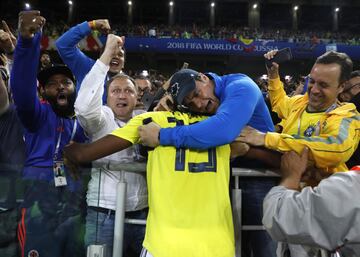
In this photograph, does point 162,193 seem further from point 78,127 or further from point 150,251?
point 78,127

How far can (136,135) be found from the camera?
1875 millimetres

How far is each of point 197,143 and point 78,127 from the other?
40.0 inches

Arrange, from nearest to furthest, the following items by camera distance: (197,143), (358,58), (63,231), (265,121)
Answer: (197,143)
(63,231)
(265,121)
(358,58)

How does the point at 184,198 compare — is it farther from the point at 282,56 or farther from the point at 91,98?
the point at 282,56

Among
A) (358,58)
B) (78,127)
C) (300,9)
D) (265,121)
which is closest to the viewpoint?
(265,121)

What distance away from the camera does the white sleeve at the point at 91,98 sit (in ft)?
6.73

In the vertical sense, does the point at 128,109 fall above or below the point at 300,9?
below

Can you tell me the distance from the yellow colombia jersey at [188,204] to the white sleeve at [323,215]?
31 cm

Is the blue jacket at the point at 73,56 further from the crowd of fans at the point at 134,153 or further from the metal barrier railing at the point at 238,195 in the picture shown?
the metal barrier railing at the point at 238,195

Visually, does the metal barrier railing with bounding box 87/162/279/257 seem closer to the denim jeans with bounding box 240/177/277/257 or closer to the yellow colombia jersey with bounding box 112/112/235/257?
the denim jeans with bounding box 240/177/277/257

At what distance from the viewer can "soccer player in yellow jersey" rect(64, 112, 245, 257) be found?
174 cm

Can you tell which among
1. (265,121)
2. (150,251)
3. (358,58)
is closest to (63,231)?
(150,251)

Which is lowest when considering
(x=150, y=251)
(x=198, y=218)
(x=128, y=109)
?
(x=150, y=251)

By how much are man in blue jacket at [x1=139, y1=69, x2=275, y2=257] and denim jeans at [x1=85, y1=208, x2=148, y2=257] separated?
0.54 meters
